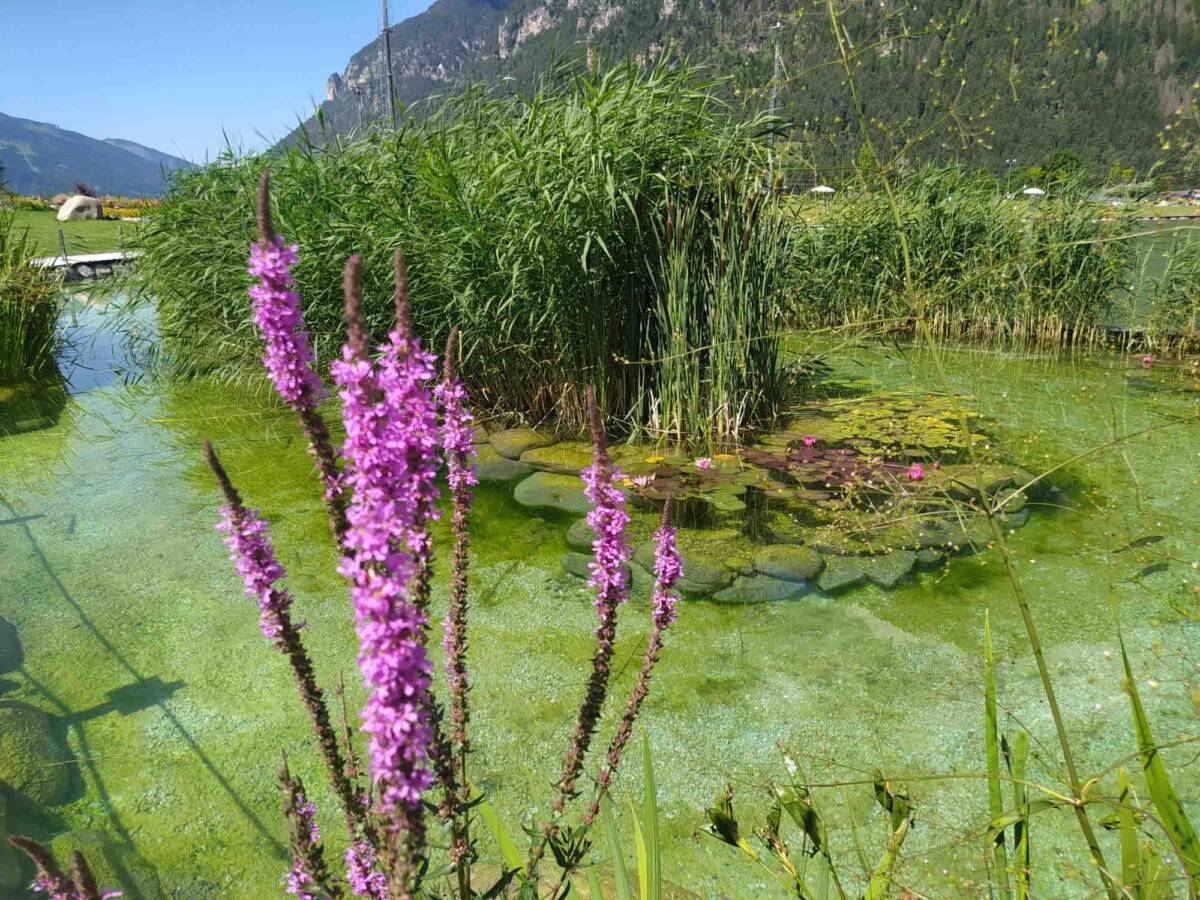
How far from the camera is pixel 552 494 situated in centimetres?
445

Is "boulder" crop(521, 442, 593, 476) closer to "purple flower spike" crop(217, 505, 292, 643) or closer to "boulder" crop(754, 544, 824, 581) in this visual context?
"boulder" crop(754, 544, 824, 581)

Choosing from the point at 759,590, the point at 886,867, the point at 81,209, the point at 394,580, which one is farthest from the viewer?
the point at 81,209

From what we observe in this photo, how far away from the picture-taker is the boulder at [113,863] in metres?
1.95

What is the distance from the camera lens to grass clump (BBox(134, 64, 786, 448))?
464 centimetres

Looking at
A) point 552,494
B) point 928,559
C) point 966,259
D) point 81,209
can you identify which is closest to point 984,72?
point 928,559

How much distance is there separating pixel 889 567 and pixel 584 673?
1622 mm

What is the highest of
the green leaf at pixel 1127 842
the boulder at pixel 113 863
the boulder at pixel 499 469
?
the green leaf at pixel 1127 842

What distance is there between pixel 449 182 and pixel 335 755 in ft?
14.0

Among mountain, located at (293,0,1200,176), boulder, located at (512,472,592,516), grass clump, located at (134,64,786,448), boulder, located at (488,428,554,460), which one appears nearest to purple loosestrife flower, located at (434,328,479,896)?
mountain, located at (293,0,1200,176)

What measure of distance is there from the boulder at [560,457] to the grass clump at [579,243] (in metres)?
0.27

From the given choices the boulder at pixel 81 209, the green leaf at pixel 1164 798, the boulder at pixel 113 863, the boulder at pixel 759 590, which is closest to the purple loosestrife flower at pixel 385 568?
the green leaf at pixel 1164 798

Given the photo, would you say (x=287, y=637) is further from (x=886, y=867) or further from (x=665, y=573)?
(x=886, y=867)

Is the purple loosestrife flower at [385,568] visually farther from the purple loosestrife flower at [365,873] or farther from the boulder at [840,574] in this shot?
the boulder at [840,574]

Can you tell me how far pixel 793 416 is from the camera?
221 inches
